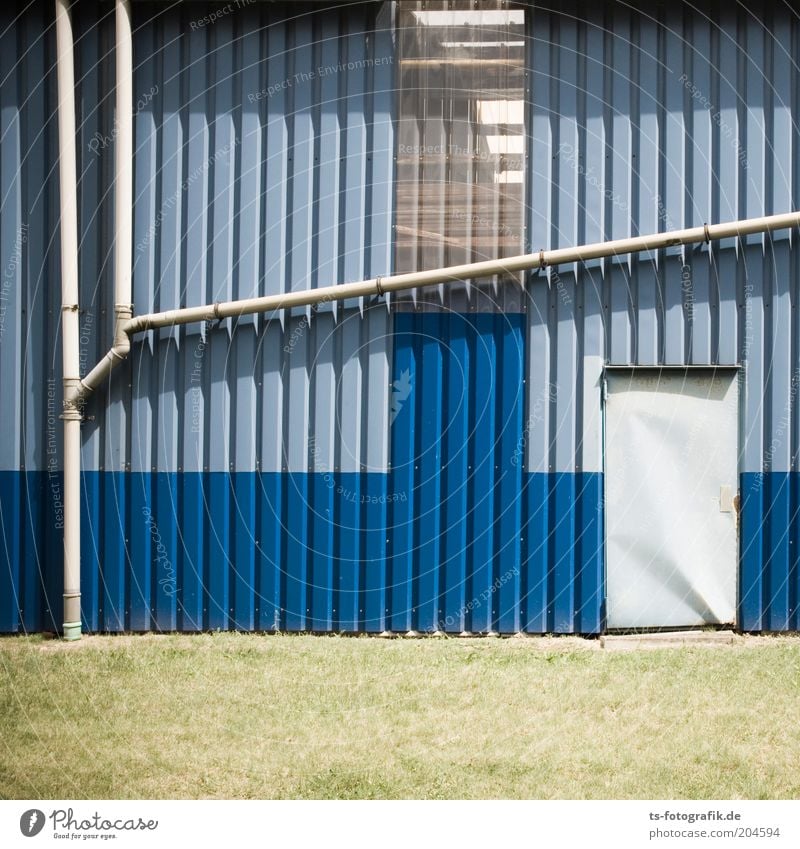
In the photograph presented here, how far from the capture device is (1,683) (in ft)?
22.7

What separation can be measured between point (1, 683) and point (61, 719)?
107cm

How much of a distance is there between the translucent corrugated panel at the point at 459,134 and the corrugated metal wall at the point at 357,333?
7.3 inches

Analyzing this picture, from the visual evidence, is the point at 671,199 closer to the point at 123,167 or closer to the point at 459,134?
the point at 459,134

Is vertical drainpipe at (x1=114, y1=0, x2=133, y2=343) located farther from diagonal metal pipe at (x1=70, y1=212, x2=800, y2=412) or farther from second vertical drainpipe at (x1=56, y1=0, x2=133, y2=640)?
diagonal metal pipe at (x1=70, y1=212, x2=800, y2=412)

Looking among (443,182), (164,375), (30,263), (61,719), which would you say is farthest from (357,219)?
(61,719)

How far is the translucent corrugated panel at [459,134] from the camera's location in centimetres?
811

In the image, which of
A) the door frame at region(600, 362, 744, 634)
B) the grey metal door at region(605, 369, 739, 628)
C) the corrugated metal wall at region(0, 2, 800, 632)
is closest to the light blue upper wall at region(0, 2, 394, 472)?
the corrugated metal wall at region(0, 2, 800, 632)

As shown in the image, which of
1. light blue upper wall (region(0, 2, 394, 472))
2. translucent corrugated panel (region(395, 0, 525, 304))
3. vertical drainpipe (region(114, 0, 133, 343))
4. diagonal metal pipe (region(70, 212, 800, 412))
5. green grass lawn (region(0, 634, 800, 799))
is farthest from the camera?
light blue upper wall (region(0, 2, 394, 472))

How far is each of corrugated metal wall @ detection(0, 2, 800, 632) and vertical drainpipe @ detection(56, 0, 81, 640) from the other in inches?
9.6

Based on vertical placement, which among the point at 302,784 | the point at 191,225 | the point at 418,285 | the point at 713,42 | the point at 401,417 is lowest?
the point at 302,784

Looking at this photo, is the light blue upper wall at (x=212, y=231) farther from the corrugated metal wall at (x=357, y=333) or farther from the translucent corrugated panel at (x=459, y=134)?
the translucent corrugated panel at (x=459, y=134)

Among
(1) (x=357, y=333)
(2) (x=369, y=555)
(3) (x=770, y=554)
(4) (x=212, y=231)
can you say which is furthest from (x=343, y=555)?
(3) (x=770, y=554)

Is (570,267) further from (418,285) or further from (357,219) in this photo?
(357,219)

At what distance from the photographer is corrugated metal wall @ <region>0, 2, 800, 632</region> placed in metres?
8.16
